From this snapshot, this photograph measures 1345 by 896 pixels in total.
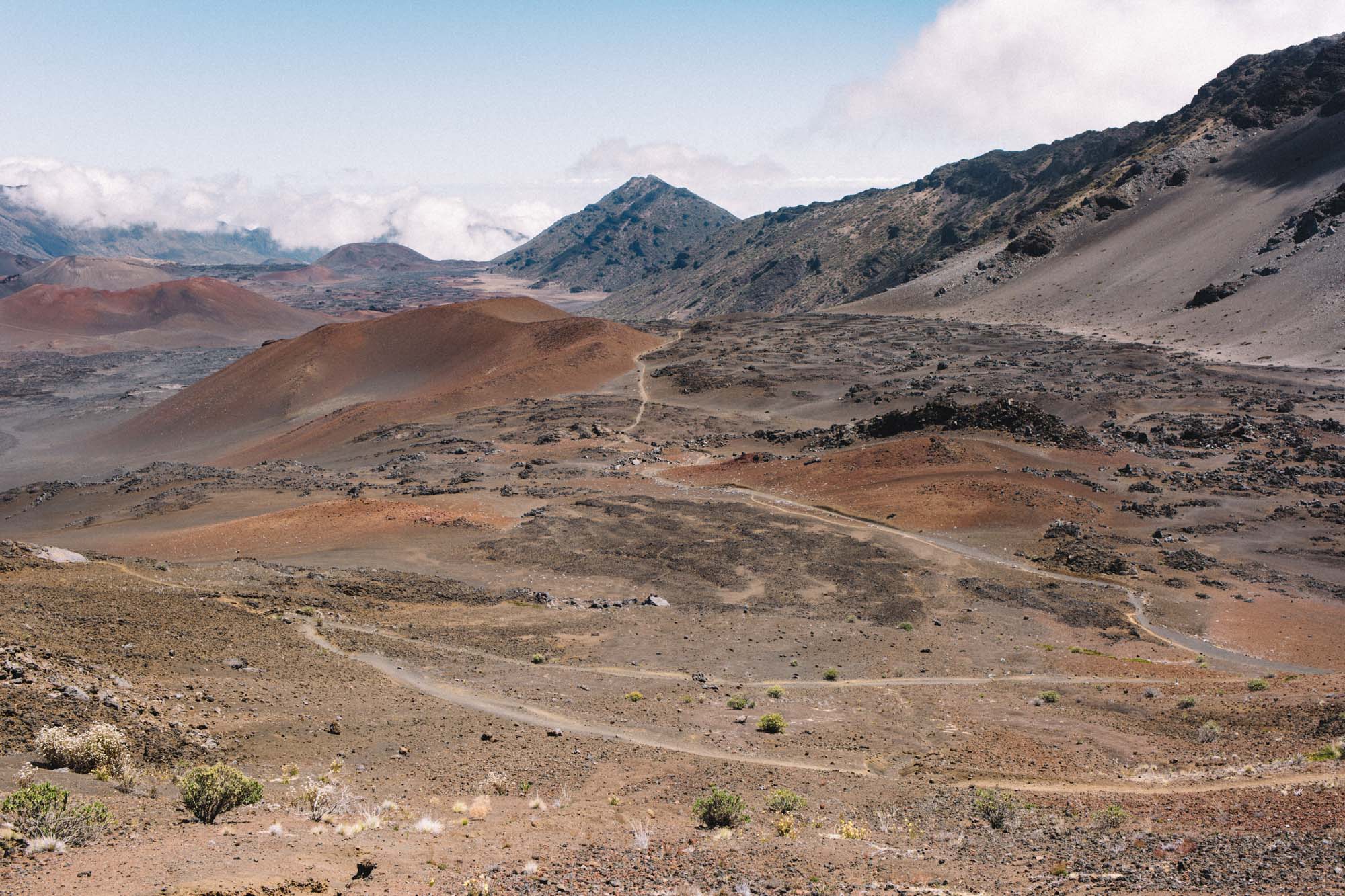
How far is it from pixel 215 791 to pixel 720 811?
18.1ft

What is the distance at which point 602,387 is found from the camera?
235 ft

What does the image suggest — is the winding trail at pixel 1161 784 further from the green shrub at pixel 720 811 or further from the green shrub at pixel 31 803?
the green shrub at pixel 31 803

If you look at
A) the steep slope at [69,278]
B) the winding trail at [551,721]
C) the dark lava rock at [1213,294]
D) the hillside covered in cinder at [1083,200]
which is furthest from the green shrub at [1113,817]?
the steep slope at [69,278]

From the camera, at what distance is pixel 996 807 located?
11258 mm

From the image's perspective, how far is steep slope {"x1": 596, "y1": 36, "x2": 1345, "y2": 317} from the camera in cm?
11425

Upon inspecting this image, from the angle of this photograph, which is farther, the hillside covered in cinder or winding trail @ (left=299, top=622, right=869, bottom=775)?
the hillside covered in cinder

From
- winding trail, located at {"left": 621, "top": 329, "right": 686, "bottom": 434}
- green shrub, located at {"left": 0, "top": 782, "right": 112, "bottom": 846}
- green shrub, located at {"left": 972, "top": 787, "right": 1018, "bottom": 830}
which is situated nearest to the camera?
green shrub, located at {"left": 0, "top": 782, "right": 112, "bottom": 846}

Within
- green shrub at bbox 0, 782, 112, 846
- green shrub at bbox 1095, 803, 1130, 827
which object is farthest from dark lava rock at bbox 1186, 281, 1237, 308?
green shrub at bbox 0, 782, 112, 846

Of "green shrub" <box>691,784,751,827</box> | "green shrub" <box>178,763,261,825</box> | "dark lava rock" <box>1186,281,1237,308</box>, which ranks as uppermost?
"dark lava rock" <box>1186,281,1237,308</box>

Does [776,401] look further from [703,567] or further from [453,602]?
[453,602]

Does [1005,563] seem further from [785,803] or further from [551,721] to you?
[785,803]

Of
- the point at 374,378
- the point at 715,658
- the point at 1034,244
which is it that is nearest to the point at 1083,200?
the point at 1034,244

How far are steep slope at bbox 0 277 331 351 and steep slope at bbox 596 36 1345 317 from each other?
226 feet

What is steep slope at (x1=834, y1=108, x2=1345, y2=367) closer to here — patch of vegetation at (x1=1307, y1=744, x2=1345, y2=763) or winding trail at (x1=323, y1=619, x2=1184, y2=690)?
winding trail at (x1=323, y1=619, x2=1184, y2=690)
